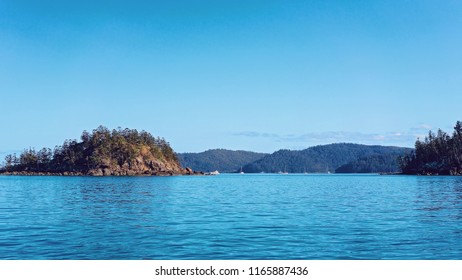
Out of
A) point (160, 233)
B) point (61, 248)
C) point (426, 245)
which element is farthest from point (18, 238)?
point (426, 245)

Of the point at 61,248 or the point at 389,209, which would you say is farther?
the point at 389,209

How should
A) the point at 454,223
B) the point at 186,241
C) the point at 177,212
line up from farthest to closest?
the point at 177,212, the point at 454,223, the point at 186,241

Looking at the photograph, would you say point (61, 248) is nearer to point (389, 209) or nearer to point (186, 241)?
point (186, 241)

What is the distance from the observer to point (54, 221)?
43656 millimetres

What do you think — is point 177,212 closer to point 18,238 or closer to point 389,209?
point 18,238

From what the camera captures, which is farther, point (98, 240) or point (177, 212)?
point (177, 212)

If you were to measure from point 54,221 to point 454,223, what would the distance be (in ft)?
121
